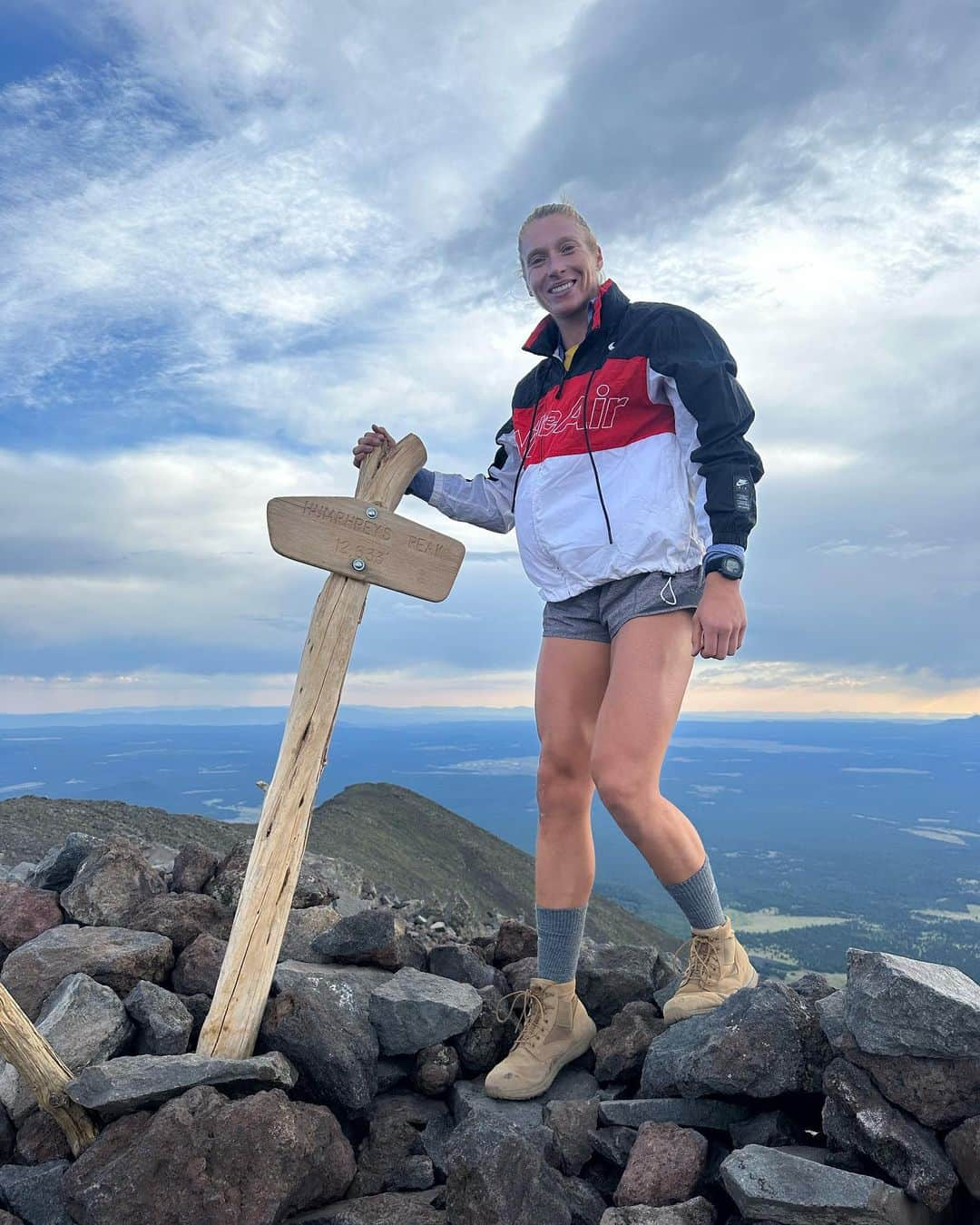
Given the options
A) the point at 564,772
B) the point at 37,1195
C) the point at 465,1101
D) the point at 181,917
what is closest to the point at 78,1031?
the point at 37,1195

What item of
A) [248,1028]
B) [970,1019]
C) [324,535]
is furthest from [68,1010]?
[970,1019]

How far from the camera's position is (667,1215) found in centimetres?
349

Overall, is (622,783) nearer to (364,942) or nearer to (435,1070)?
(435,1070)

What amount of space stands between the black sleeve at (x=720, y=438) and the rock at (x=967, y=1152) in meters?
2.47

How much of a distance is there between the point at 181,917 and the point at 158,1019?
107 centimetres

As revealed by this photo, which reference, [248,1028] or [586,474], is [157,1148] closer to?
Answer: [248,1028]

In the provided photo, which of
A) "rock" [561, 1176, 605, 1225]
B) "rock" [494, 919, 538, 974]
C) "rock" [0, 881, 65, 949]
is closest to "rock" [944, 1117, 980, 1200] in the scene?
"rock" [561, 1176, 605, 1225]

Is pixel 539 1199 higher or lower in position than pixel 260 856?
lower

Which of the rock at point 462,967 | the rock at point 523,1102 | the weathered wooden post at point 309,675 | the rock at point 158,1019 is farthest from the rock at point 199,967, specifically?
the rock at point 523,1102

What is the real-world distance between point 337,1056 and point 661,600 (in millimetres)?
2672

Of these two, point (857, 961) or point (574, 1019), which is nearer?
point (857, 961)

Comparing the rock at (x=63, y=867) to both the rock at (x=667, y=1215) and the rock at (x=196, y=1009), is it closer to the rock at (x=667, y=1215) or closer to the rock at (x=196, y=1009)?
the rock at (x=196, y=1009)

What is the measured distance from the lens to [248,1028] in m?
4.53

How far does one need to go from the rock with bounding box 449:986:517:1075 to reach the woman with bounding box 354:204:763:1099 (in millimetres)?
177
